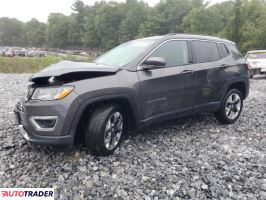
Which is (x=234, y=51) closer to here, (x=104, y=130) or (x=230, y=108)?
(x=230, y=108)

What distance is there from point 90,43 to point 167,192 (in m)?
86.3

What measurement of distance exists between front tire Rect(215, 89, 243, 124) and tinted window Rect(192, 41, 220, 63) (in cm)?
85

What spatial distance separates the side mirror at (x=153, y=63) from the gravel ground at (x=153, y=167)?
127 centimetres

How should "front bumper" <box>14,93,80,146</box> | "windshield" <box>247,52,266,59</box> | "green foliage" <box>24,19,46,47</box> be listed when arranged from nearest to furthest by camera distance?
"front bumper" <box>14,93,80,146</box>
"windshield" <box>247,52,266,59</box>
"green foliage" <box>24,19,46,47</box>

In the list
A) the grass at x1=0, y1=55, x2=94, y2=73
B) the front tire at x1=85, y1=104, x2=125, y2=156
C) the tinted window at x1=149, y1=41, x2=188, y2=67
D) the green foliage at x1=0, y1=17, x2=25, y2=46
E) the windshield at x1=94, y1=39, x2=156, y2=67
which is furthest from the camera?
Result: the green foliage at x1=0, y1=17, x2=25, y2=46

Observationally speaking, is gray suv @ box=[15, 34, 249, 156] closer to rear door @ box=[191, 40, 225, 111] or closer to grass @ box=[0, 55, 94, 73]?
rear door @ box=[191, 40, 225, 111]

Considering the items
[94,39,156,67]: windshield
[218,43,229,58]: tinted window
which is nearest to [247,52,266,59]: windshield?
[218,43,229,58]: tinted window

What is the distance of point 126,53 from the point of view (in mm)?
4973

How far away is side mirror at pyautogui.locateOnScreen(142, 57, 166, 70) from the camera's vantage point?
172 inches

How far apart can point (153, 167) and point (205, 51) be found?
2.65 metres

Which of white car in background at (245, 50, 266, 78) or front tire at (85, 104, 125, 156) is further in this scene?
white car in background at (245, 50, 266, 78)

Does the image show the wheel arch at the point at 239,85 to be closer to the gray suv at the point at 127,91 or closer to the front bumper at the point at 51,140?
the gray suv at the point at 127,91

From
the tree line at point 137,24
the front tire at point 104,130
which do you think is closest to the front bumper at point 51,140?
the front tire at point 104,130

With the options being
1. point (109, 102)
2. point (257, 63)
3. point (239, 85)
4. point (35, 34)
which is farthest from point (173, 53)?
point (35, 34)
